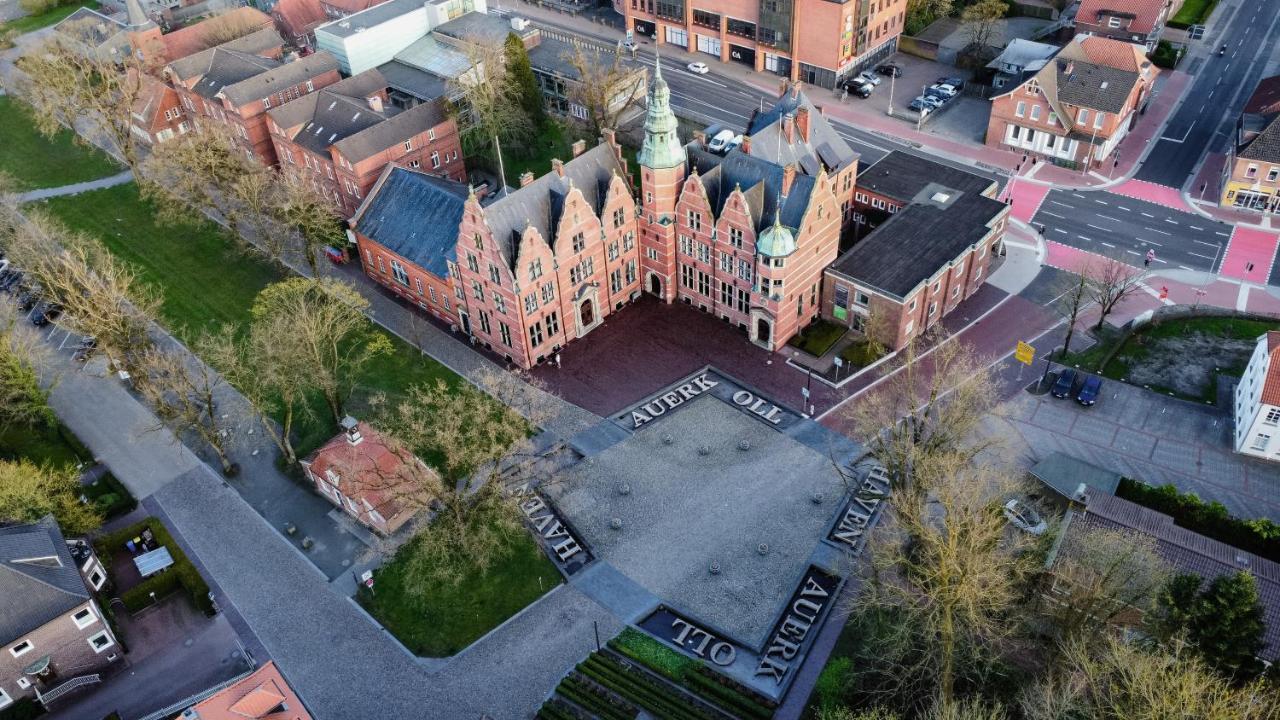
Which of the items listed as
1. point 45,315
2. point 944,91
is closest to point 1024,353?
point 944,91

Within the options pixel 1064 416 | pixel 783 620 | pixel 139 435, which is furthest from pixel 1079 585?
pixel 139 435

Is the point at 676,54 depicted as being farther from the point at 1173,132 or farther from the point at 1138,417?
the point at 1138,417

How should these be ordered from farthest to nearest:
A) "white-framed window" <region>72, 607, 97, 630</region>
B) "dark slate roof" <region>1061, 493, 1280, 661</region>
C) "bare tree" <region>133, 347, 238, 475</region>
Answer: "bare tree" <region>133, 347, 238, 475</region>
"white-framed window" <region>72, 607, 97, 630</region>
"dark slate roof" <region>1061, 493, 1280, 661</region>

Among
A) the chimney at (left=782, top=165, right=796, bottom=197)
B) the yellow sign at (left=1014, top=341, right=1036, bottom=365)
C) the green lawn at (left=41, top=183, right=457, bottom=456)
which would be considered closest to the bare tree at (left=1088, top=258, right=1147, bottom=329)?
the yellow sign at (left=1014, top=341, right=1036, bottom=365)

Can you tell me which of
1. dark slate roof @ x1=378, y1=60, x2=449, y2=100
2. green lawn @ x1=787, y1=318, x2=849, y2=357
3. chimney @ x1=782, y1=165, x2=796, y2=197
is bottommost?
green lawn @ x1=787, y1=318, x2=849, y2=357

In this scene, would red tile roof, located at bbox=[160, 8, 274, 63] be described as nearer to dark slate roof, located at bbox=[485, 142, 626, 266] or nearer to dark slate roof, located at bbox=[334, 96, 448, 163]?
dark slate roof, located at bbox=[334, 96, 448, 163]

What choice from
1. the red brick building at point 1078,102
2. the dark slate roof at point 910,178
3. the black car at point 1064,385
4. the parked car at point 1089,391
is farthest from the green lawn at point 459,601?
the red brick building at point 1078,102
